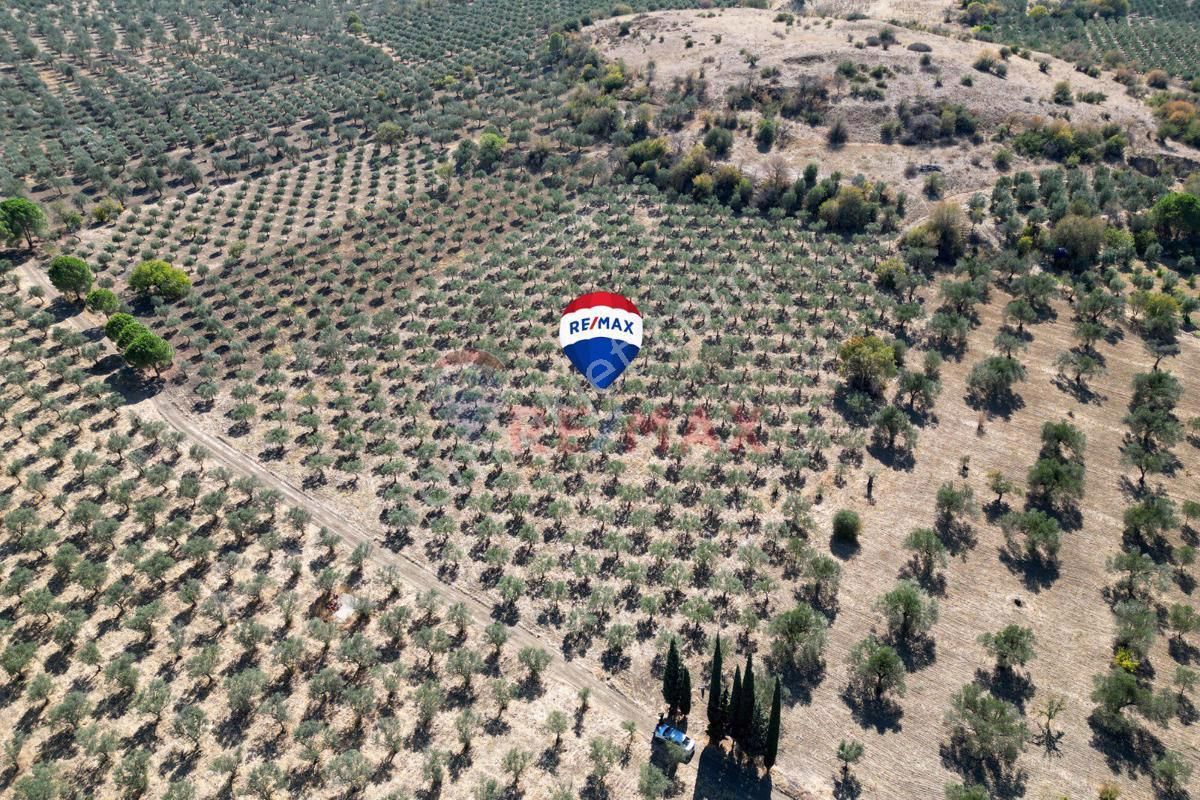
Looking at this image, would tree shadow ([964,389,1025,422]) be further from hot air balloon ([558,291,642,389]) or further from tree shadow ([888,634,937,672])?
hot air balloon ([558,291,642,389])

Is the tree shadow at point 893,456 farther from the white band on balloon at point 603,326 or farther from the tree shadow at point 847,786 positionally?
the tree shadow at point 847,786

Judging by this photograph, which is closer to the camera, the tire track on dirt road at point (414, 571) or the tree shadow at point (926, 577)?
the tire track on dirt road at point (414, 571)

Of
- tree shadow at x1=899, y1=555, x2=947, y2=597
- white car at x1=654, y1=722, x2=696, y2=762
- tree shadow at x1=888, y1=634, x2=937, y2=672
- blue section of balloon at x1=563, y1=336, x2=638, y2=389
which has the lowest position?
tree shadow at x1=899, y1=555, x2=947, y2=597

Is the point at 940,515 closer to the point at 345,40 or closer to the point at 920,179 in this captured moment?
the point at 920,179

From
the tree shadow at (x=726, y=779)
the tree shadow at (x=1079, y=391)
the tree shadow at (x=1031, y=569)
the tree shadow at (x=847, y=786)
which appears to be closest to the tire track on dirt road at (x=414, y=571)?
the tree shadow at (x=726, y=779)

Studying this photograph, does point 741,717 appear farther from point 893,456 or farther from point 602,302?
point 602,302

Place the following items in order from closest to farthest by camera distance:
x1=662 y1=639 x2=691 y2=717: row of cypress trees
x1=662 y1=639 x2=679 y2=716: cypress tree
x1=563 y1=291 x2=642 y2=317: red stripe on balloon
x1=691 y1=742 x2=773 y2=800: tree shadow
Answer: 1. x1=691 y1=742 x2=773 y2=800: tree shadow
2. x1=662 y1=639 x2=691 y2=717: row of cypress trees
3. x1=662 y1=639 x2=679 y2=716: cypress tree
4. x1=563 y1=291 x2=642 y2=317: red stripe on balloon

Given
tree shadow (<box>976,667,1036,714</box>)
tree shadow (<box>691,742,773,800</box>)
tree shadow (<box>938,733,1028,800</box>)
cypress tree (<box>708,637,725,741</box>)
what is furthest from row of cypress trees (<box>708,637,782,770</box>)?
tree shadow (<box>976,667,1036,714</box>)
